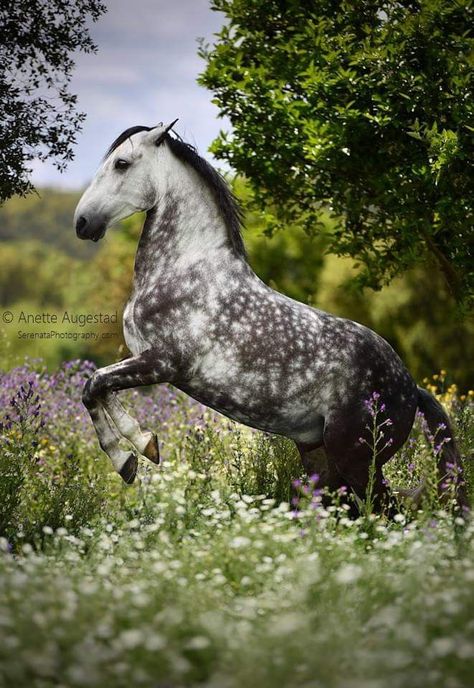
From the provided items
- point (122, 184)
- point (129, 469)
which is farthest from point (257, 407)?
point (122, 184)

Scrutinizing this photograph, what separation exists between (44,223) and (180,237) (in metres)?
103

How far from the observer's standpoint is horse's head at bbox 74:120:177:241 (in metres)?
4.75

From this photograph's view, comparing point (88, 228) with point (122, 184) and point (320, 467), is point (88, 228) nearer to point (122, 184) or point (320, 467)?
point (122, 184)

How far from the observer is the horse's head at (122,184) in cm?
475

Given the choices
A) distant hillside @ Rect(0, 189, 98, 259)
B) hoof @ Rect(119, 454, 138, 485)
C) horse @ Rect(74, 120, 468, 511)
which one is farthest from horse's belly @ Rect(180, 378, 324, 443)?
distant hillside @ Rect(0, 189, 98, 259)

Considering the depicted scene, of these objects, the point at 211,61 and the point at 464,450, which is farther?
→ the point at 211,61

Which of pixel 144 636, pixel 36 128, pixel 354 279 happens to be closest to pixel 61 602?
pixel 144 636

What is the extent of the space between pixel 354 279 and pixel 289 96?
6.83ft

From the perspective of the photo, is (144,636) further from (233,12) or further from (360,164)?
(233,12)

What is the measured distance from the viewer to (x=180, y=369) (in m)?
4.80

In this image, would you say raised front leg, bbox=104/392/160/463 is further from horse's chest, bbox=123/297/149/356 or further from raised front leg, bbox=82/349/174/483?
horse's chest, bbox=123/297/149/356

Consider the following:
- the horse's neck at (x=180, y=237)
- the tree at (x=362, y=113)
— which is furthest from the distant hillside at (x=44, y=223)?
the horse's neck at (x=180, y=237)

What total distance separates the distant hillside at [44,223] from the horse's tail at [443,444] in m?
94.9

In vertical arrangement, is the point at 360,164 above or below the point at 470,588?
above
